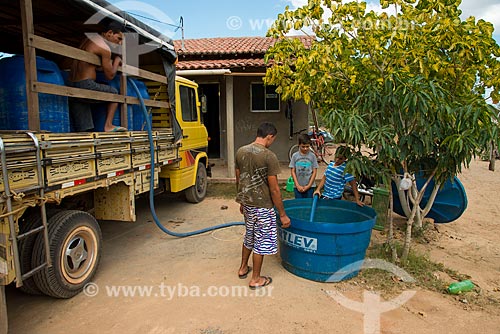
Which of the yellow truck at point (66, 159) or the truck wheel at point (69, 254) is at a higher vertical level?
the yellow truck at point (66, 159)

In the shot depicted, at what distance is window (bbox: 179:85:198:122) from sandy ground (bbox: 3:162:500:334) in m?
2.26

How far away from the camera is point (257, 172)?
3215 mm

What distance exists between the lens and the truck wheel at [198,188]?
21.7 feet

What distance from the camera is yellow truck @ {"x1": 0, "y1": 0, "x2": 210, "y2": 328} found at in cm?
251

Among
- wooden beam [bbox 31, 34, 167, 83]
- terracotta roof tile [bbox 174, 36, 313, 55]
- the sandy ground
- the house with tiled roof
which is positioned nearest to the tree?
the sandy ground

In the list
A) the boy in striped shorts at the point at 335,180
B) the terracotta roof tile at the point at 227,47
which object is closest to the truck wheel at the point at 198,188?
the boy in striped shorts at the point at 335,180

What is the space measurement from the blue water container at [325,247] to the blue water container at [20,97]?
8.47 ft

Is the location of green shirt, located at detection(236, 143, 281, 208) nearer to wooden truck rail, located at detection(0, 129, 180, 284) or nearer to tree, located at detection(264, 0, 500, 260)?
tree, located at detection(264, 0, 500, 260)

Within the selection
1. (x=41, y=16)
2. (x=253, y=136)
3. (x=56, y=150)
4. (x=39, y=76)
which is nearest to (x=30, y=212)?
(x=56, y=150)

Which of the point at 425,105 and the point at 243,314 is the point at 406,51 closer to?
the point at 425,105

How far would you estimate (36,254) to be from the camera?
2.76 m

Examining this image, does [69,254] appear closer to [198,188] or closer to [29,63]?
[29,63]

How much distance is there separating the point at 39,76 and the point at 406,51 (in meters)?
3.63

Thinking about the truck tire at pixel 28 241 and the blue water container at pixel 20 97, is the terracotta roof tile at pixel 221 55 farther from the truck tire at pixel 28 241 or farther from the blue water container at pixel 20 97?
the truck tire at pixel 28 241
